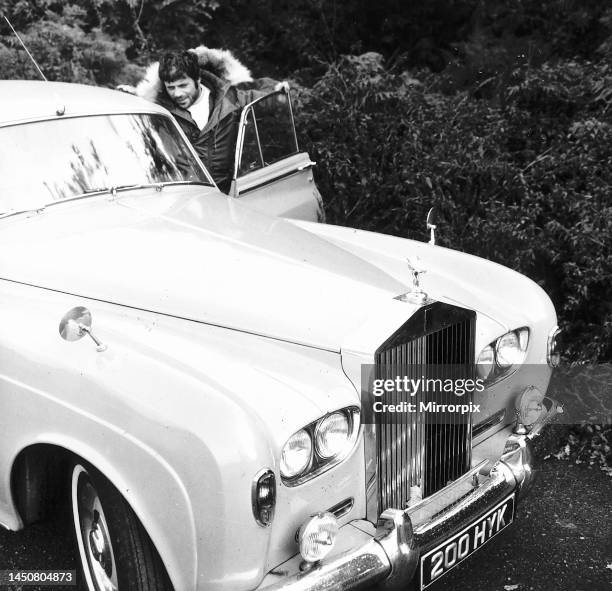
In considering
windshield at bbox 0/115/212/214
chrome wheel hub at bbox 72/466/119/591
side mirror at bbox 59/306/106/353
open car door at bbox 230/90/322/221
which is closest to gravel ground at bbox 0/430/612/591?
chrome wheel hub at bbox 72/466/119/591

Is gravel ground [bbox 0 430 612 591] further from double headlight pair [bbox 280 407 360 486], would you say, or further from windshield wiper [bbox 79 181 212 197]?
windshield wiper [bbox 79 181 212 197]

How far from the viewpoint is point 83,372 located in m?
2.48

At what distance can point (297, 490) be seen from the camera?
2.30 m

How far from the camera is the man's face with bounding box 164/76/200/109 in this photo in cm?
469

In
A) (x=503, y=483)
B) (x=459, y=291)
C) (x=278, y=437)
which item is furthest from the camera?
(x=459, y=291)

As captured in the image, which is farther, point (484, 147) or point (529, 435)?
point (484, 147)

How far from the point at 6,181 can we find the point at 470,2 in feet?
20.0

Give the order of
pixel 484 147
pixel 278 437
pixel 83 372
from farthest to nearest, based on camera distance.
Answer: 1. pixel 484 147
2. pixel 83 372
3. pixel 278 437

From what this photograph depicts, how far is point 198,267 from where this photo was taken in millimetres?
3064

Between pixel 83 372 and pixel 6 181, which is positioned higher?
pixel 6 181

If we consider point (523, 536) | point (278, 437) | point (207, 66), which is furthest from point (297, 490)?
point (207, 66)

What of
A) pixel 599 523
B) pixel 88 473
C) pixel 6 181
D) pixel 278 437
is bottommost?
pixel 599 523

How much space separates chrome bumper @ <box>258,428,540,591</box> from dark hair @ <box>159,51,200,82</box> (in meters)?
2.96

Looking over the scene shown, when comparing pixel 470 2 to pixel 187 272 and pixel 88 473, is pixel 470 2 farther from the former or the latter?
pixel 88 473
